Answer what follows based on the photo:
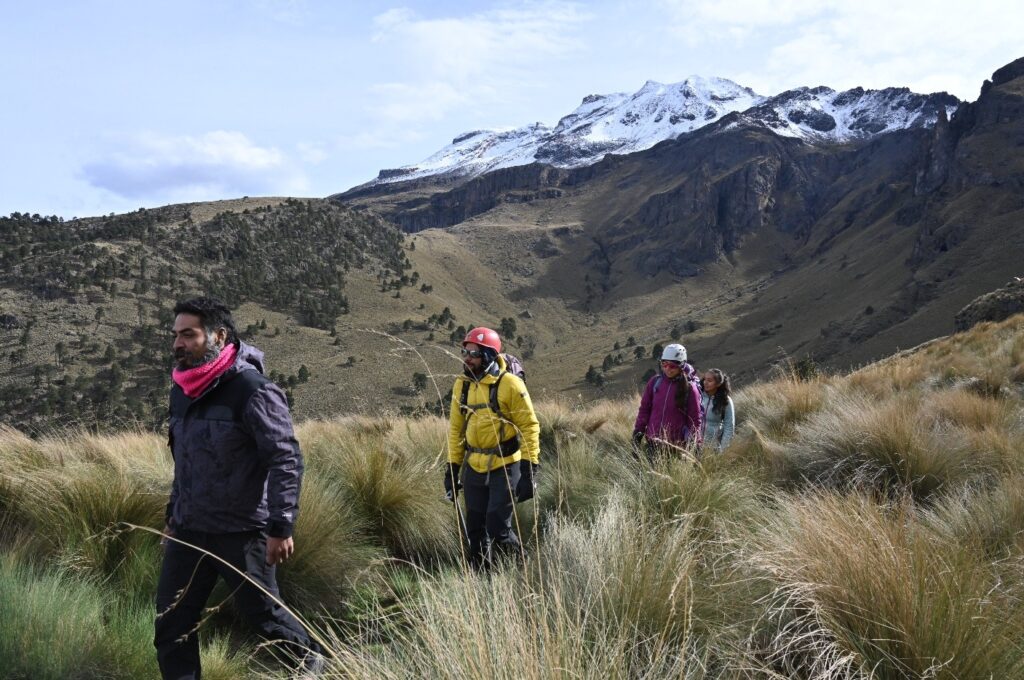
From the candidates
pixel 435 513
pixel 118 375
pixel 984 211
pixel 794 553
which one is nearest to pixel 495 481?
pixel 435 513

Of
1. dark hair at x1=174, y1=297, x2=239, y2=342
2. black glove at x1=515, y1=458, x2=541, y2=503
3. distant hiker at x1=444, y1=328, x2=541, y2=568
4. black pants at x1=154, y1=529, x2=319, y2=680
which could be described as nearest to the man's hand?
black pants at x1=154, y1=529, x2=319, y2=680

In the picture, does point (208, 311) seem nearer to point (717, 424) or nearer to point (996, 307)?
point (717, 424)

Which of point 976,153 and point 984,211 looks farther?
point 976,153

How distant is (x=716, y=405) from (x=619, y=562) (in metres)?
4.32

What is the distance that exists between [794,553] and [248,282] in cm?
8053

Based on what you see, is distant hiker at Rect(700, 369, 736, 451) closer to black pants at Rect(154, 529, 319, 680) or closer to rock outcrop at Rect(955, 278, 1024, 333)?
black pants at Rect(154, 529, 319, 680)

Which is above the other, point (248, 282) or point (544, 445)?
point (248, 282)

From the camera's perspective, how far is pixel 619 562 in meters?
2.92

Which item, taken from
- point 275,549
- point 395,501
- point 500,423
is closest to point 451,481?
point 395,501

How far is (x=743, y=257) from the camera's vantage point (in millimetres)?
132125

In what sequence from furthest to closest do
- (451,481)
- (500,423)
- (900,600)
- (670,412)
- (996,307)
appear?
(996,307)
(670,412)
(451,481)
(500,423)
(900,600)

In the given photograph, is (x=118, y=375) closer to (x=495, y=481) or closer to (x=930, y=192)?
(x=495, y=481)

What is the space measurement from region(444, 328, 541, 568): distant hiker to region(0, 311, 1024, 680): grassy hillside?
32 cm

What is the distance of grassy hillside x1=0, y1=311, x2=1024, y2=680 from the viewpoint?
213cm
